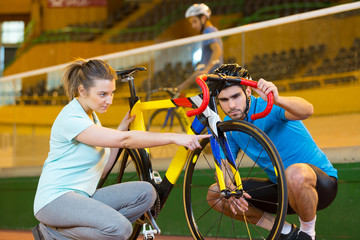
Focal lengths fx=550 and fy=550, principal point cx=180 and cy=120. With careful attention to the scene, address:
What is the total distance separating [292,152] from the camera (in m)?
2.91

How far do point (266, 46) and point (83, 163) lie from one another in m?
2.45

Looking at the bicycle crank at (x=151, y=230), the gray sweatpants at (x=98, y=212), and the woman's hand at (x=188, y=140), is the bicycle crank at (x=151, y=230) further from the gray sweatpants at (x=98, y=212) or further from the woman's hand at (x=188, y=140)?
the woman's hand at (x=188, y=140)

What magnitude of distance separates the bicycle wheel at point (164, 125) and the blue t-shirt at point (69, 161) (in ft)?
6.77

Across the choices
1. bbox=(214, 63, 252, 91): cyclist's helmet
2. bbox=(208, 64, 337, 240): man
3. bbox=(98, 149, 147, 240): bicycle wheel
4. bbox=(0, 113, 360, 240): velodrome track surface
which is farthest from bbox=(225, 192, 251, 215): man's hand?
bbox=(0, 113, 360, 240): velodrome track surface

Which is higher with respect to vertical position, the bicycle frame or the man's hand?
the bicycle frame

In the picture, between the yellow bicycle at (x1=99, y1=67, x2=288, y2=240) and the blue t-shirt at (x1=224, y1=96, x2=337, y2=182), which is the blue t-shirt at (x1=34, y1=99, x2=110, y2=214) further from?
the blue t-shirt at (x1=224, y1=96, x2=337, y2=182)

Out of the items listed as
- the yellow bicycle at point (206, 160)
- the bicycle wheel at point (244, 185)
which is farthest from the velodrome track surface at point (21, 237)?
the yellow bicycle at point (206, 160)

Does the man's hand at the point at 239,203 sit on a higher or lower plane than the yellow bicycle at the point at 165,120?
lower

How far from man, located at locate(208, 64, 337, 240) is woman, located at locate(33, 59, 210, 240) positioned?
1.10 ft

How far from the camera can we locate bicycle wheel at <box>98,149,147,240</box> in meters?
3.30

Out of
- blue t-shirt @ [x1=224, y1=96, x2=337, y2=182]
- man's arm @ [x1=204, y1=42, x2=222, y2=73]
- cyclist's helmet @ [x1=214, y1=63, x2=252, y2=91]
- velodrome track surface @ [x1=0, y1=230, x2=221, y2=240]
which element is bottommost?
velodrome track surface @ [x1=0, y1=230, x2=221, y2=240]

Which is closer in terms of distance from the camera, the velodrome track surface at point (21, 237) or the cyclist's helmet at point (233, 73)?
the cyclist's helmet at point (233, 73)

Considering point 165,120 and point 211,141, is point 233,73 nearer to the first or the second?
point 211,141

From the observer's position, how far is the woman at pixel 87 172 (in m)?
2.70
